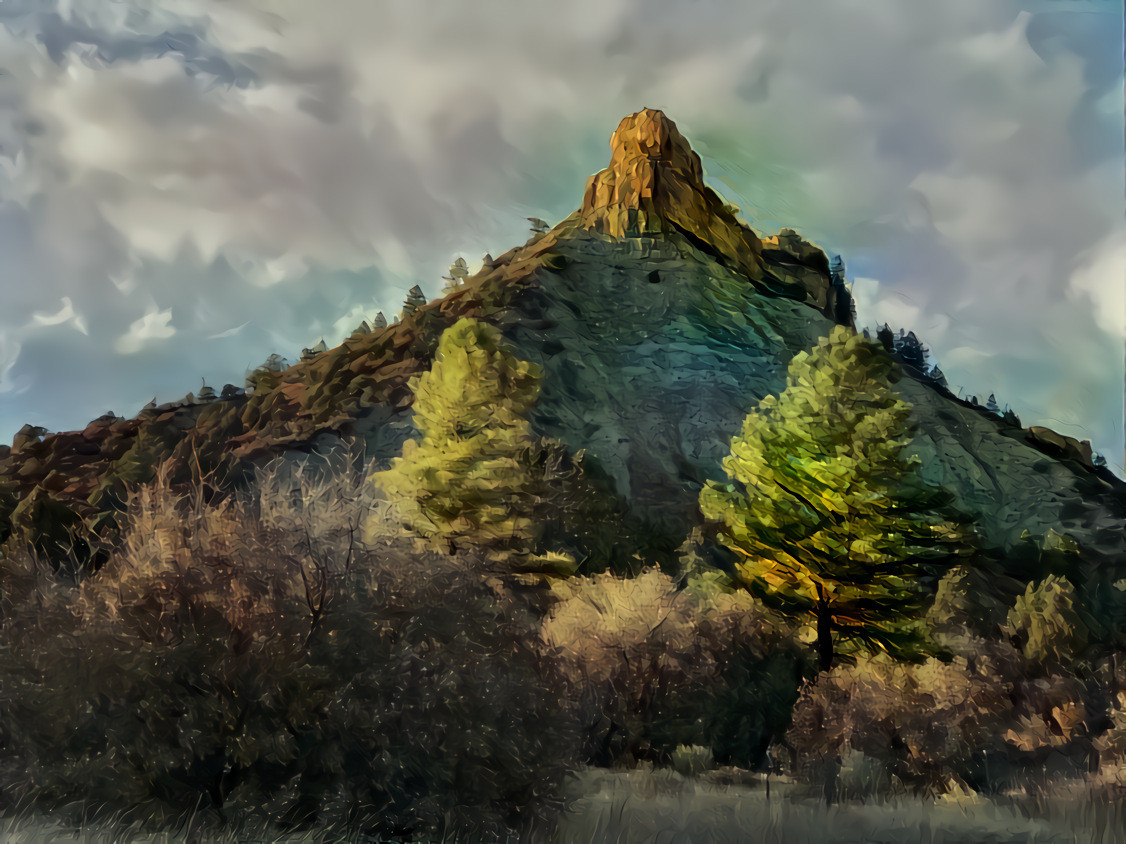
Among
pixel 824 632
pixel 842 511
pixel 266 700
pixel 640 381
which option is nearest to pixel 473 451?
pixel 842 511

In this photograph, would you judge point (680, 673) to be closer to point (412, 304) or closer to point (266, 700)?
point (266, 700)

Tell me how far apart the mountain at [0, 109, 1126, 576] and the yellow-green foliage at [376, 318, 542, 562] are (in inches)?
1061

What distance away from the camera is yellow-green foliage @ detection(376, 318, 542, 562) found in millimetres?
33125

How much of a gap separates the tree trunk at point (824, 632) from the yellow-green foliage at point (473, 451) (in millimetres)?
11226

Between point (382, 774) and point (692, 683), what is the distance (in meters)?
9.85

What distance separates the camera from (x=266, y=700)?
9.98m

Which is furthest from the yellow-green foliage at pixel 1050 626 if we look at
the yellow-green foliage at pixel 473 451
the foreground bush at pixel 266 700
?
the yellow-green foliage at pixel 473 451

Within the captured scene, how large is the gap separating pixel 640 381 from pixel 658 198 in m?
32.4

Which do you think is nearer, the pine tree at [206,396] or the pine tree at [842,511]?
the pine tree at [842,511]

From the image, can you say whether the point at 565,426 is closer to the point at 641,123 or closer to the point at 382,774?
the point at 641,123

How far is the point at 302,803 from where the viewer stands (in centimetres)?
991

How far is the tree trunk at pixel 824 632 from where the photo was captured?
24.0 meters

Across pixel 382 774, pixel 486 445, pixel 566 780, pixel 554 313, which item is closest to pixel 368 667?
pixel 382 774

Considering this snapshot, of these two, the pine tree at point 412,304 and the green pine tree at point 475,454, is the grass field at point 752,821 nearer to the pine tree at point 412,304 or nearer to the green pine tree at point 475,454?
the green pine tree at point 475,454
